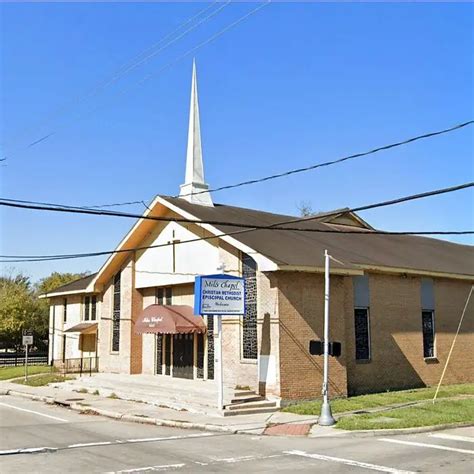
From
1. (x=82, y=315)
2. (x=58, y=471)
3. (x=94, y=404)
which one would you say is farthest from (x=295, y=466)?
(x=82, y=315)

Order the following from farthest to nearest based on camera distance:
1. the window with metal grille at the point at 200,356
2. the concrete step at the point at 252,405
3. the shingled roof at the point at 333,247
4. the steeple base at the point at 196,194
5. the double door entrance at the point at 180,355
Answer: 1. the steeple base at the point at 196,194
2. the double door entrance at the point at 180,355
3. the window with metal grille at the point at 200,356
4. the shingled roof at the point at 333,247
5. the concrete step at the point at 252,405

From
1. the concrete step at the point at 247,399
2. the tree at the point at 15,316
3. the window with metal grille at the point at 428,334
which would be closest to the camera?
the concrete step at the point at 247,399

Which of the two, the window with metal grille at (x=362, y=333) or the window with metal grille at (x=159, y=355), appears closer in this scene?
the window with metal grille at (x=362, y=333)

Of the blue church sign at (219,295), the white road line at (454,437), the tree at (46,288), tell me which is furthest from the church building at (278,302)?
the tree at (46,288)

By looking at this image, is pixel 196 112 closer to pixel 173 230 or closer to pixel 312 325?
pixel 173 230

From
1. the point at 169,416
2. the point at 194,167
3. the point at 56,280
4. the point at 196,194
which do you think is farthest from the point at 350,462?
the point at 56,280

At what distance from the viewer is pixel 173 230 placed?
27047 mm

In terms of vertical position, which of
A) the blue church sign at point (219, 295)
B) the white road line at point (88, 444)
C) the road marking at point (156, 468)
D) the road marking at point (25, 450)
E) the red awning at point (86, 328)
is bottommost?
the white road line at point (88, 444)

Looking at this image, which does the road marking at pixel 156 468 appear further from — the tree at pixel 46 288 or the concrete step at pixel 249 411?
the tree at pixel 46 288

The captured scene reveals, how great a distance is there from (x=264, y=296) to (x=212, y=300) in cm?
215

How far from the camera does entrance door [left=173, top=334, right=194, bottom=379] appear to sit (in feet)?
85.8

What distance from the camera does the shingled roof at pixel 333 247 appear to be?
22.2 meters

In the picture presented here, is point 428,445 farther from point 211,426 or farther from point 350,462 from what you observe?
point 211,426

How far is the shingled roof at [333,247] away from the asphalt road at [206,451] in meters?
6.86
